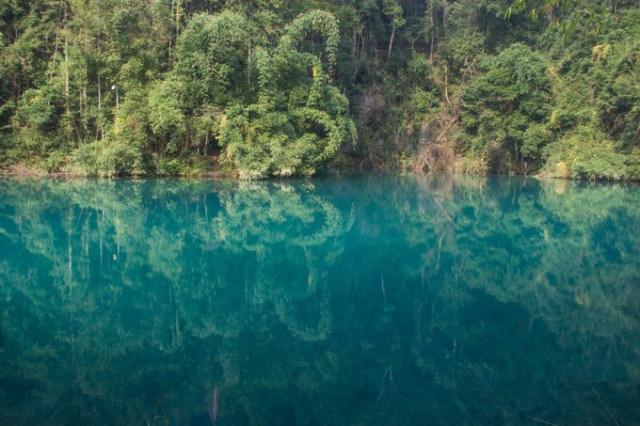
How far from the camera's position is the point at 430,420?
4902 millimetres

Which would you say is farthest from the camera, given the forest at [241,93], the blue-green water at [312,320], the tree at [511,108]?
the tree at [511,108]

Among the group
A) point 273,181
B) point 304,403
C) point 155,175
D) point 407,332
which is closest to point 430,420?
point 304,403

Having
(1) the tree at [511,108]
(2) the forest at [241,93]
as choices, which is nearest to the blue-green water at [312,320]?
(2) the forest at [241,93]

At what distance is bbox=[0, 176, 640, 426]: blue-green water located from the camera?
514cm

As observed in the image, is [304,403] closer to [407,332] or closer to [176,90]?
[407,332]

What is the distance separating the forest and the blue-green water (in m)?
11.5

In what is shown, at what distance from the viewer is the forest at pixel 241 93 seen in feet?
87.5

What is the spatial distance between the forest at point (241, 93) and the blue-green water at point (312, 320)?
1146cm

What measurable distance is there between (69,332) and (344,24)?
3158cm

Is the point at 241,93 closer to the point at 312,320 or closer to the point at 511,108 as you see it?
the point at 511,108

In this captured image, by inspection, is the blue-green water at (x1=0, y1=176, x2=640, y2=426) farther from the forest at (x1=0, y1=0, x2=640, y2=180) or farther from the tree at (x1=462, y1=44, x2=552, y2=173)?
the tree at (x1=462, y1=44, x2=552, y2=173)

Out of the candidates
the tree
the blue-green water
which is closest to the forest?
the tree

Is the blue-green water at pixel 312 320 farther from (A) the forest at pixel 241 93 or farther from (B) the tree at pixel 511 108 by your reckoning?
(B) the tree at pixel 511 108

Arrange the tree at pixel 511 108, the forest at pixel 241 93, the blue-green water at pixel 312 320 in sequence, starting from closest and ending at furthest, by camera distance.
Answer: the blue-green water at pixel 312 320
the forest at pixel 241 93
the tree at pixel 511 108
